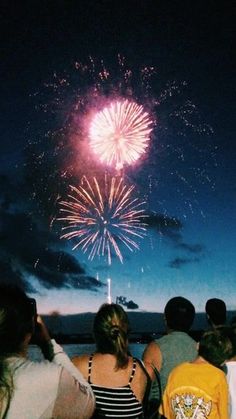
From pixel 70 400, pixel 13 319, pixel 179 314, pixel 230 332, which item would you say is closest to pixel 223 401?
pixel 230 332

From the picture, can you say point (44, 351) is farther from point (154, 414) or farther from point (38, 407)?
point (154, 414)

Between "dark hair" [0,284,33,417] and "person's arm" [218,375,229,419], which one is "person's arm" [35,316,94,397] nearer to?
"dark hair" [0,284,33,417]

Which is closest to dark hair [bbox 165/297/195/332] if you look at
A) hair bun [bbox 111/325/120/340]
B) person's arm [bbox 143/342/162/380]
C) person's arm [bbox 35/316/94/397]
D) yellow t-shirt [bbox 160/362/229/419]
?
person's arm [bbox 143/342/162/380]

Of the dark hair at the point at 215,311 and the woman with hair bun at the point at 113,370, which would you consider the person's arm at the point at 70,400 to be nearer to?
the woman with hair bun at the point at 113,370

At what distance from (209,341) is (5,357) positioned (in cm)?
271

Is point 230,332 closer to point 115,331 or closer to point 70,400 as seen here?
point 115,331

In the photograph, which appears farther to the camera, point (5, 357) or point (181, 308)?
point (181, 308)

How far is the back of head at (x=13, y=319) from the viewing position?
9.27 feet

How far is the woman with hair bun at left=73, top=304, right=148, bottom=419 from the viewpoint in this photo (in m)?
4.52

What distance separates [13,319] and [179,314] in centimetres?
347

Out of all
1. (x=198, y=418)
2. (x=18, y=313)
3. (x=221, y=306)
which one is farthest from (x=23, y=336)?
(x=221, y=306)

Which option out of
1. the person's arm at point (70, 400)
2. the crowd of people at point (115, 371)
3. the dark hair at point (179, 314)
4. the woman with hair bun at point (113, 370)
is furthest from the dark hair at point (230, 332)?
the person's arm at point (70, 400)

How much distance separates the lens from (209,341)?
4.90 meters

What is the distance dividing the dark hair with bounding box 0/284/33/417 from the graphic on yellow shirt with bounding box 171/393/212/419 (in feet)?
7.43
